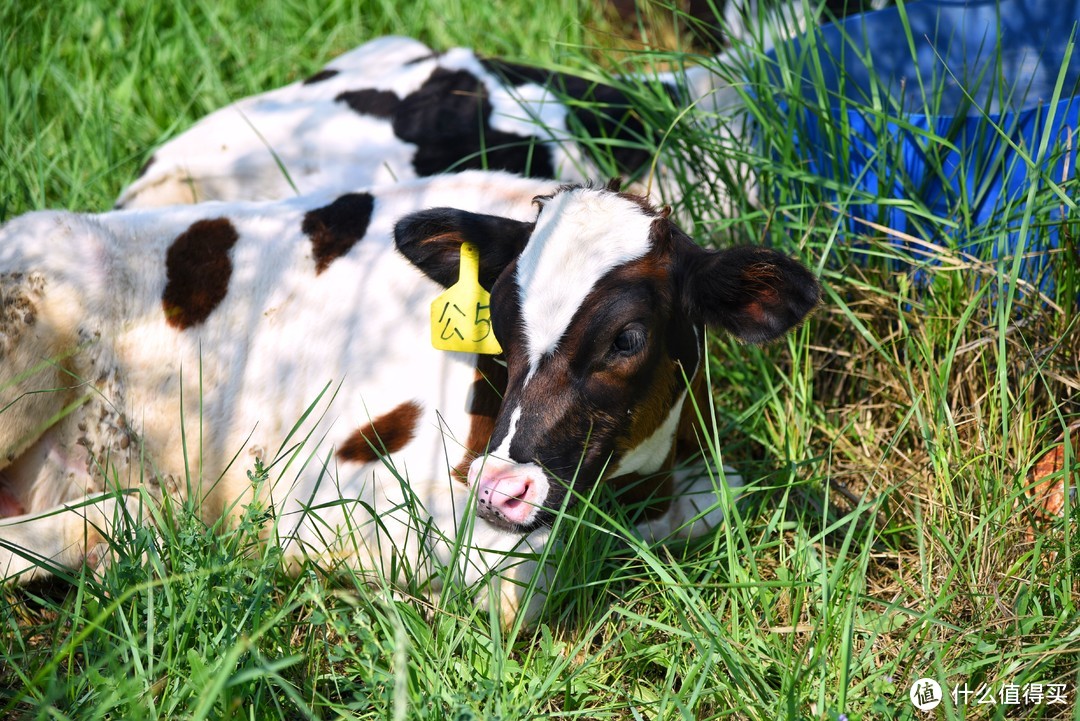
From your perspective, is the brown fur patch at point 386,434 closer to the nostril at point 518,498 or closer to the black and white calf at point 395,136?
the nostril at point 518,498

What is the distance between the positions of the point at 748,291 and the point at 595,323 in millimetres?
519

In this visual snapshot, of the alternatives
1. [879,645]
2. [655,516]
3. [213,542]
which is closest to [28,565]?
[213,542]

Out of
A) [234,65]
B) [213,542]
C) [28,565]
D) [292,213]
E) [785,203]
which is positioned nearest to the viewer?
[213,542]

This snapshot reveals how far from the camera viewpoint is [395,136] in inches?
205

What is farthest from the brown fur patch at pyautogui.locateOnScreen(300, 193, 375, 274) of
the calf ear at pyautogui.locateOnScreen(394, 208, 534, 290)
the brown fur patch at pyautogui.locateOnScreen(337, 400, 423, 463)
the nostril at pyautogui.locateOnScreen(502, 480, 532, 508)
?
the nostril at pyautogui.locateOnScreen(502, 480, 532, 508)

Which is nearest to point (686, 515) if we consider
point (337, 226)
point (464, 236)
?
point (464, 236)

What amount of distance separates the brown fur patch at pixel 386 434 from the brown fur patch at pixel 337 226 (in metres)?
0.69

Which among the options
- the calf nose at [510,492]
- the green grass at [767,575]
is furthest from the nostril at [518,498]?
the green grass at [767,575]

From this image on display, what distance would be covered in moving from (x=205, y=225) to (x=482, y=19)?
9.87 ft

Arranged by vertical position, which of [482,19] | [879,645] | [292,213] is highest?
A: [482,19]

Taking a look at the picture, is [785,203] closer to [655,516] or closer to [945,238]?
[945,238]

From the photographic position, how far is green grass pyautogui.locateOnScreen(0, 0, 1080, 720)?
2656mm

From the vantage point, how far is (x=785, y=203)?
434 cm

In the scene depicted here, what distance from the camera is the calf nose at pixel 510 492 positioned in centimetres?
284
